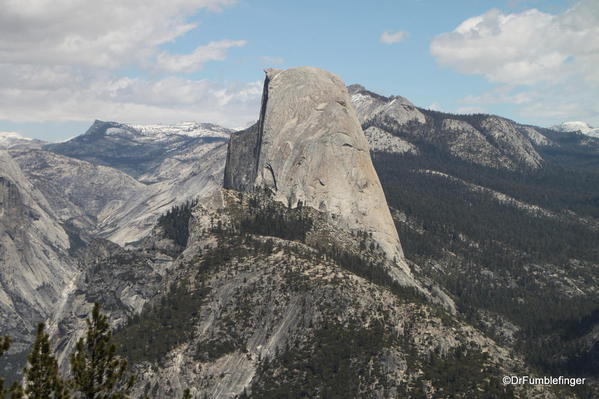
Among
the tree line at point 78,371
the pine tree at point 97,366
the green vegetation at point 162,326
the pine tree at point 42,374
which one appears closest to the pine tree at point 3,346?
the tree line at point 78,371

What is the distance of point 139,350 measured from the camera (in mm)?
167250

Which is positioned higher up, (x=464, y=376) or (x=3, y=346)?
(x=3, y=346)

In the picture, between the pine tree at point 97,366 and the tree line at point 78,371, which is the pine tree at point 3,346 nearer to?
the tree line at point 78,371

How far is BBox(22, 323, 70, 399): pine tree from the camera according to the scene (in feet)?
153

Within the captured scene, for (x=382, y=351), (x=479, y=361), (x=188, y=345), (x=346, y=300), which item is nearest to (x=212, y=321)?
(x=188, y=345)

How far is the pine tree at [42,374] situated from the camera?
46.6m

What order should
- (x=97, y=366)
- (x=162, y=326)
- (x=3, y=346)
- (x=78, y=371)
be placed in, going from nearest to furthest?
(x=3, y=346), (x=78, y=371), (x=97, y=366), (x=162, y=326)

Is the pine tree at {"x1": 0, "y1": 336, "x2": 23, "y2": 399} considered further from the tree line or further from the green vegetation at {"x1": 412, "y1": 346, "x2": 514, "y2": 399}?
the green vegetation at {"x1": 412, "y1": 346, "x2": 514, "y2": 399}

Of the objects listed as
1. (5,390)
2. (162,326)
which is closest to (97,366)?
(5,390)

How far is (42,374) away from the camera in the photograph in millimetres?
47219

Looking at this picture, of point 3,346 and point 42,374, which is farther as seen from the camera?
point 42,374

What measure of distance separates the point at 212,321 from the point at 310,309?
2389 cm

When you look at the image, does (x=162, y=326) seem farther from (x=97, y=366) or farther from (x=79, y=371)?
(x=79, y=371)

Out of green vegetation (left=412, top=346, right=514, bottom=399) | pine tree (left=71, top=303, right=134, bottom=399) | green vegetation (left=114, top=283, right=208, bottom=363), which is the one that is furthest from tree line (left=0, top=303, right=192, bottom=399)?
green vegetation (left=114, top=283, right=208, bottom=363)
